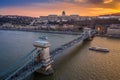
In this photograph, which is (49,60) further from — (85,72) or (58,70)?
(85,72)

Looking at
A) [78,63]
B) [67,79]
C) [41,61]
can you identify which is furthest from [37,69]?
[78,63]

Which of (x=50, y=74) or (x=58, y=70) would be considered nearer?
(x=50, y=74)

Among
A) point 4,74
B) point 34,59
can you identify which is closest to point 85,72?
point 34,59

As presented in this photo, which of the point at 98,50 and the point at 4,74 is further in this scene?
the point at 98,50

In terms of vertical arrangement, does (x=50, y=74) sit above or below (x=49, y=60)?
below

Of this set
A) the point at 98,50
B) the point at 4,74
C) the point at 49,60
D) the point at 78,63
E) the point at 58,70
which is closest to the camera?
the point at 4,74

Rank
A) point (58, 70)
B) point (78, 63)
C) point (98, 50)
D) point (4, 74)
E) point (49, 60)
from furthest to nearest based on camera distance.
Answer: point (98, 50)
point (78, 63)
point (58, 70)
point (49, 60)
point (4, 74)

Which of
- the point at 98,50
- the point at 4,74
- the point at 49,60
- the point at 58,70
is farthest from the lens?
the point at 98,50

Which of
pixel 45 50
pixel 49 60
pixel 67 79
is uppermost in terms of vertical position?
pixel 45 50

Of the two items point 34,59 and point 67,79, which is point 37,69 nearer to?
point 34,59
